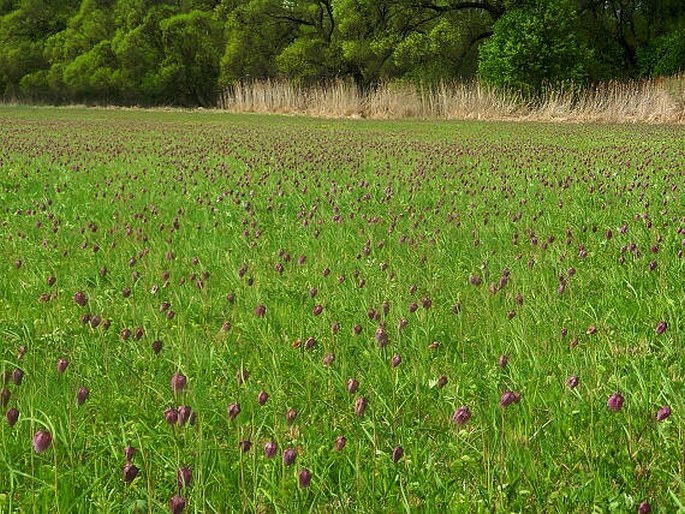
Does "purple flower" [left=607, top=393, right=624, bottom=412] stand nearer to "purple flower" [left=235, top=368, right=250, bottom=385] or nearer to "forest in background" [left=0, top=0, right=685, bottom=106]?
"purple flower" [left=235, top=368, right=250, bottom=385]

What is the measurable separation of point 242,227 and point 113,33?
5690 centimetres

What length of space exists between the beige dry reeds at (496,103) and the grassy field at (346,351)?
56.6 feet

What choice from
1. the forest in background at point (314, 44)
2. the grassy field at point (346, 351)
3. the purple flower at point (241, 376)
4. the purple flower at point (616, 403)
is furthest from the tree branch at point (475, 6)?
the purple flower at point (616, 403)

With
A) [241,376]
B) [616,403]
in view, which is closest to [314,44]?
[241,376]

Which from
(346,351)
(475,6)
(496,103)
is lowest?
(346,351)

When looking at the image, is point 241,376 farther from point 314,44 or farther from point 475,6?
point 314,44

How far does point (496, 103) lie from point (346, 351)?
2417 centimetres

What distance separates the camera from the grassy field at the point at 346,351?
1.92 metres

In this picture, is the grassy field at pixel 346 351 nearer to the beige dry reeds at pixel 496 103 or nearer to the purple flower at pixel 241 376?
the purple flower at pixel 241 376

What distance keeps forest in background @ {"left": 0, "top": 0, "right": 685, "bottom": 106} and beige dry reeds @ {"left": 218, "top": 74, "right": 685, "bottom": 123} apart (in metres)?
3.71

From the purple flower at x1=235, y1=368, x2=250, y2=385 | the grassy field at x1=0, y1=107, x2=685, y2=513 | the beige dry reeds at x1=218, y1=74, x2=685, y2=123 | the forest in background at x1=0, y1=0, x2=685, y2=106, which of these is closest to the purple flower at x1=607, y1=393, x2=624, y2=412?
the grassy field at x1=0, y1=107, x2=685, y2=513

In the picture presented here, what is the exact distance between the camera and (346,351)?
9.84 ft

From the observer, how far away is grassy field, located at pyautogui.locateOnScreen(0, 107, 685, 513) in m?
1.92

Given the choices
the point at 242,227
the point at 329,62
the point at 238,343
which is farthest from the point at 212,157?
the point at 329,62
